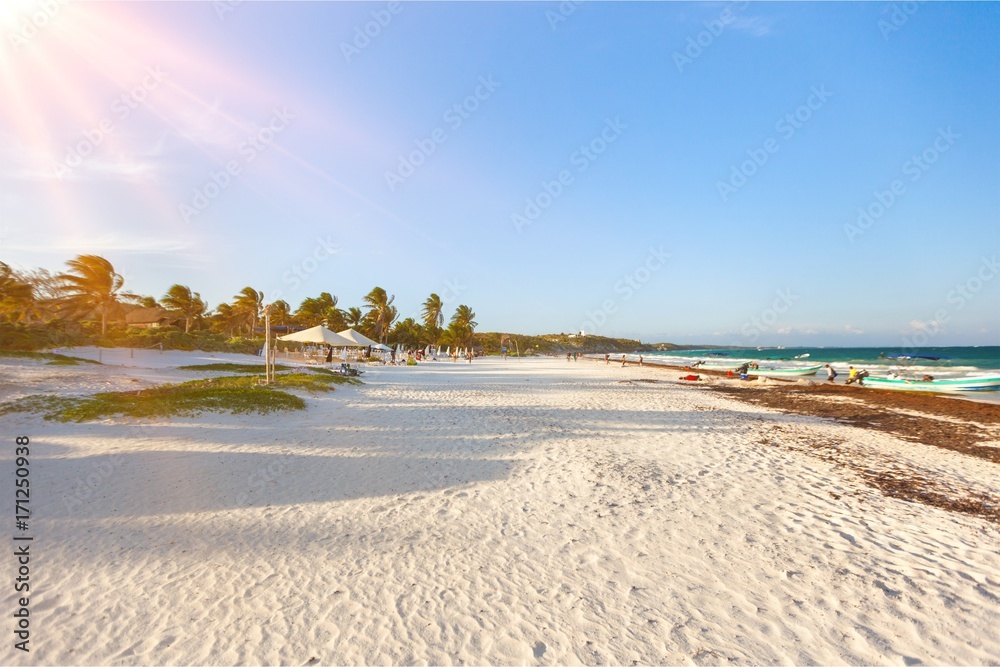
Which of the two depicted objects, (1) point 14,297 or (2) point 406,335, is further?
(2) point 406,335

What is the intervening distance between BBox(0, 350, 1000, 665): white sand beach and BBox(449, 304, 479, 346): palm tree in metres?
63.0

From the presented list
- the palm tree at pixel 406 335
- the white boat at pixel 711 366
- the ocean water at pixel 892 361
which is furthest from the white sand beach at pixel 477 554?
the palm tree at pixel 406 335

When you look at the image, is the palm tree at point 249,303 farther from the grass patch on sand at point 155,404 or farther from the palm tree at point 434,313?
the grass patch on sand at point 155,404

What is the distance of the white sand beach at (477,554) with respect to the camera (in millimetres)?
3207

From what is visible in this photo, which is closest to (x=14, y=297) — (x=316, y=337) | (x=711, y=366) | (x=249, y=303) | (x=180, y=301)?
(x=316, y=337)

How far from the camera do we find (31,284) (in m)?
26.3

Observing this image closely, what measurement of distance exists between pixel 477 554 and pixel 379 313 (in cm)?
5734

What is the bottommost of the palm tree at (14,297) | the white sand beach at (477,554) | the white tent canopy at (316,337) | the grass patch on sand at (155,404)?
the white sand beach at (477,554)

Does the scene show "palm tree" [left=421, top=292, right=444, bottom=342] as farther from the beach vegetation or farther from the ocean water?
the ocean water

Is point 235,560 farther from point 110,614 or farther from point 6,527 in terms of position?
point 6,527

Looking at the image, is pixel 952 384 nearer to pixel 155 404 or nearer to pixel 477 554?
pixel 477 554

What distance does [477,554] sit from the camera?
14.6ft

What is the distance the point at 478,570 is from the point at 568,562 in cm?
92

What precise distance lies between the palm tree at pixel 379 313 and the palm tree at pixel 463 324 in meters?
13.3
